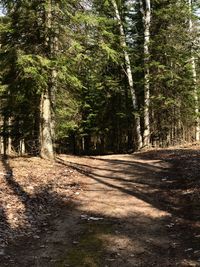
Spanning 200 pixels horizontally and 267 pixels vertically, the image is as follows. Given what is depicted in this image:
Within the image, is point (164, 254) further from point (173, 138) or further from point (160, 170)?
point (173, 138)

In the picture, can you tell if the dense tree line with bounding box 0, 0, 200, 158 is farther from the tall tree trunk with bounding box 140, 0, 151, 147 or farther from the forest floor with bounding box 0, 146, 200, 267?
the forest floor with bounding box 0, 146, 200, 267

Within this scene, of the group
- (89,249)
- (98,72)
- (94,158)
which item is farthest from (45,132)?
(98,72)

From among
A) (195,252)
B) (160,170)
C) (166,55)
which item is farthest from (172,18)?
(195,252)

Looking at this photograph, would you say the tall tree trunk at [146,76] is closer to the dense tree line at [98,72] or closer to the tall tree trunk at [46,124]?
the dense tree line at [98,72]

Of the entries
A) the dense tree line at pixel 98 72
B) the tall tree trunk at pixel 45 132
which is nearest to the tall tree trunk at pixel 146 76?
the dense tree line at pixel 98 72

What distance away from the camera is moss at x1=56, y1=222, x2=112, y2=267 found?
7.07 m

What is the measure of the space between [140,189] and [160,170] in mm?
3404

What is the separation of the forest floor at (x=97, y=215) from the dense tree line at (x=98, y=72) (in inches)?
139

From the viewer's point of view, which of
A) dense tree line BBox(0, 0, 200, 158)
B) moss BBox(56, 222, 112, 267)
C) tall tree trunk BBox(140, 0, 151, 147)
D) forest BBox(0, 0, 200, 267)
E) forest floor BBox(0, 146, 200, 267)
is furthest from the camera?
tall tree trunk BBox(140, 0, 151, 147)

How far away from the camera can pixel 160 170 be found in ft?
51.3

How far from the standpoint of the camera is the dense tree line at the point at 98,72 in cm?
1627

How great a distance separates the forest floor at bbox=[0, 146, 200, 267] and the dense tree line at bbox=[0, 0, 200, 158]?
3.54m

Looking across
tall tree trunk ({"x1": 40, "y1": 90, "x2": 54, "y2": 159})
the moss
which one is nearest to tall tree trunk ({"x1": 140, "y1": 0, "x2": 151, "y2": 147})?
tall tree trunk ({"x1": 40, "y1": 90, "x2": 54, "y2": 159})

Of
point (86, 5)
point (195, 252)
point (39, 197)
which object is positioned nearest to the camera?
point (195, 252)
